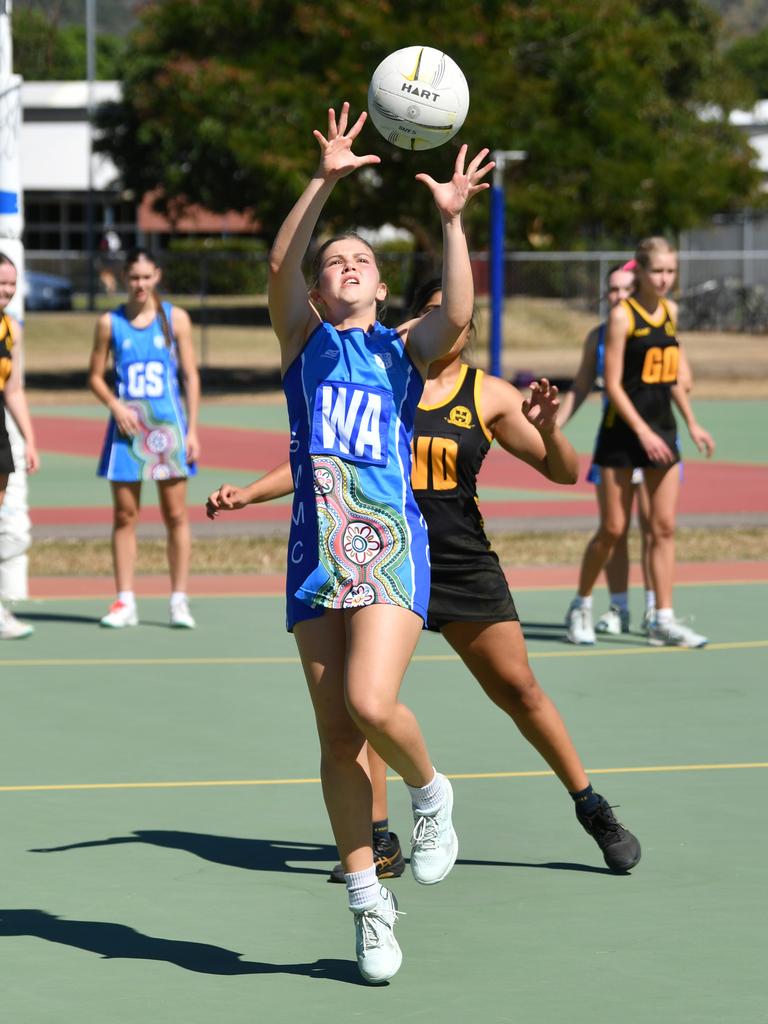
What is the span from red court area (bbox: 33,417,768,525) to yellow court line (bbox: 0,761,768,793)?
26.2 ft

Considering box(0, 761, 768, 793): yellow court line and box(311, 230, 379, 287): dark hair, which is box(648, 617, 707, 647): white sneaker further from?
box(311, 230, 379, 287): dark hair

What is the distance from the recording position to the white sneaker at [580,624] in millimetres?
10492

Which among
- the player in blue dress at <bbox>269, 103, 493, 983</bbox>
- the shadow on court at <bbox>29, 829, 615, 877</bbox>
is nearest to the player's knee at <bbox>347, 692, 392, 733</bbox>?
the player in blue dress at <bbox>269, 103, 493, 983</bbox>

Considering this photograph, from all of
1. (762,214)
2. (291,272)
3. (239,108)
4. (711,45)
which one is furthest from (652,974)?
(711,45)

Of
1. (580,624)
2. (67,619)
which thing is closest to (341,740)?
(580,624)

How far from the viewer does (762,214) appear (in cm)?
4969

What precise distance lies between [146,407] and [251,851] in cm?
481

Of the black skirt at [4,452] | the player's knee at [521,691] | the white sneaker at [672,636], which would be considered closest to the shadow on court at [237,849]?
the player's knee at [521,691]

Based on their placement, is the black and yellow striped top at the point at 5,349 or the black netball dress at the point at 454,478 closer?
the black netball dress at the point at 454,478

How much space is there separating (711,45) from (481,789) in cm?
6307

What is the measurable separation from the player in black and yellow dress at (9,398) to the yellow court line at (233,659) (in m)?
0.69

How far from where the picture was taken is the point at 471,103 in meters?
31.6

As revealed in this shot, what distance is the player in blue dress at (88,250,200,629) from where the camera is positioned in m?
10.8

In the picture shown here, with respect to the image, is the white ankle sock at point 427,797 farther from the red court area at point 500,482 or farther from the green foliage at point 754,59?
the green foliage at point 754,59
